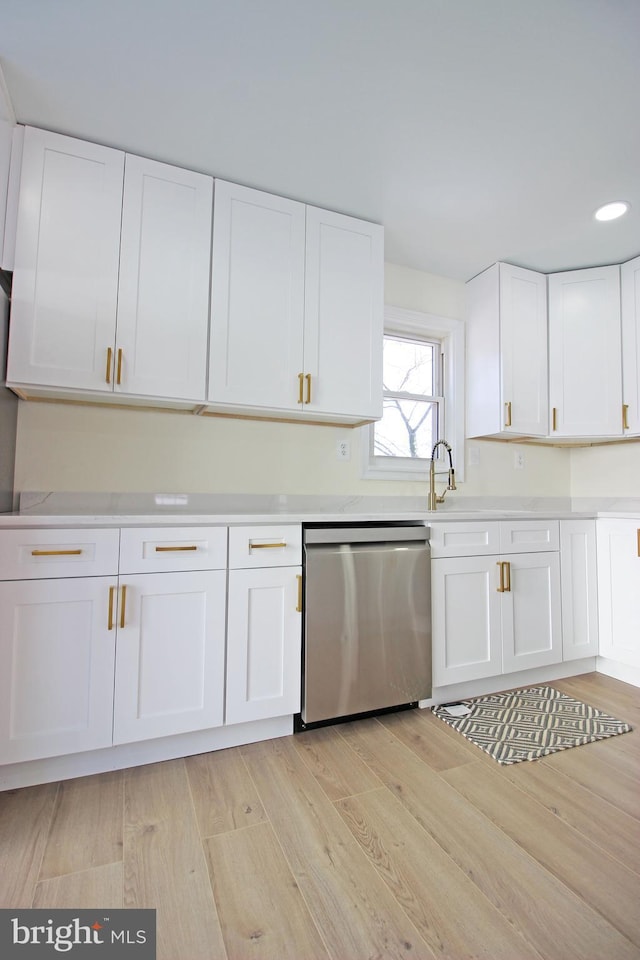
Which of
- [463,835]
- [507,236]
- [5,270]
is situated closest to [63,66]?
[5,270]

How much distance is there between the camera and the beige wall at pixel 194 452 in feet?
6.47

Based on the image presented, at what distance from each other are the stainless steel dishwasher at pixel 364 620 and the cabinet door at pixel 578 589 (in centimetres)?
98

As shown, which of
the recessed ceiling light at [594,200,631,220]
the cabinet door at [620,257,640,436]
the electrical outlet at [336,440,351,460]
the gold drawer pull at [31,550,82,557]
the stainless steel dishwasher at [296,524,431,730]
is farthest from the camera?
the cabinet door at [620,257,640,436]

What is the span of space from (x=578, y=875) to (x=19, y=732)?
1.71m

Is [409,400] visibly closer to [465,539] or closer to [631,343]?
[465,539]

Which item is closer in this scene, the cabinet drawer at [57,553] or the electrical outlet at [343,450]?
the cabinet drawer at [57,553]

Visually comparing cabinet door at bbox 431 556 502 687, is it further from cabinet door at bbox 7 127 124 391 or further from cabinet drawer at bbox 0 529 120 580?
cabinet door at bbox 7 127 124 391

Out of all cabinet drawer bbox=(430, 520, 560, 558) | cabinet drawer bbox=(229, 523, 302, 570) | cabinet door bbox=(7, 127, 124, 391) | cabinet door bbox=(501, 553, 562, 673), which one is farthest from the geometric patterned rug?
cabinet door bbox=(7, 127, 124, 391)

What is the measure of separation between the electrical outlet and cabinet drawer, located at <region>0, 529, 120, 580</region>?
133 cm

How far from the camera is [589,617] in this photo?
2.60 metres

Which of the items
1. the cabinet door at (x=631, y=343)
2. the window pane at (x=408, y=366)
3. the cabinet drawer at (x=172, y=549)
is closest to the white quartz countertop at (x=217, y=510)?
the cabinet drawer at (x=172, y=549)

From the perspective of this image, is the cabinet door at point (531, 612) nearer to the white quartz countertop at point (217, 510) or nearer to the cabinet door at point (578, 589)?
the cabinet door at point (578, 589)

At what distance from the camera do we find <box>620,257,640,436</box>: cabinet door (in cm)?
276

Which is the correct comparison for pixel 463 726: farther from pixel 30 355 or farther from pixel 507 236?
pixel 507 236
